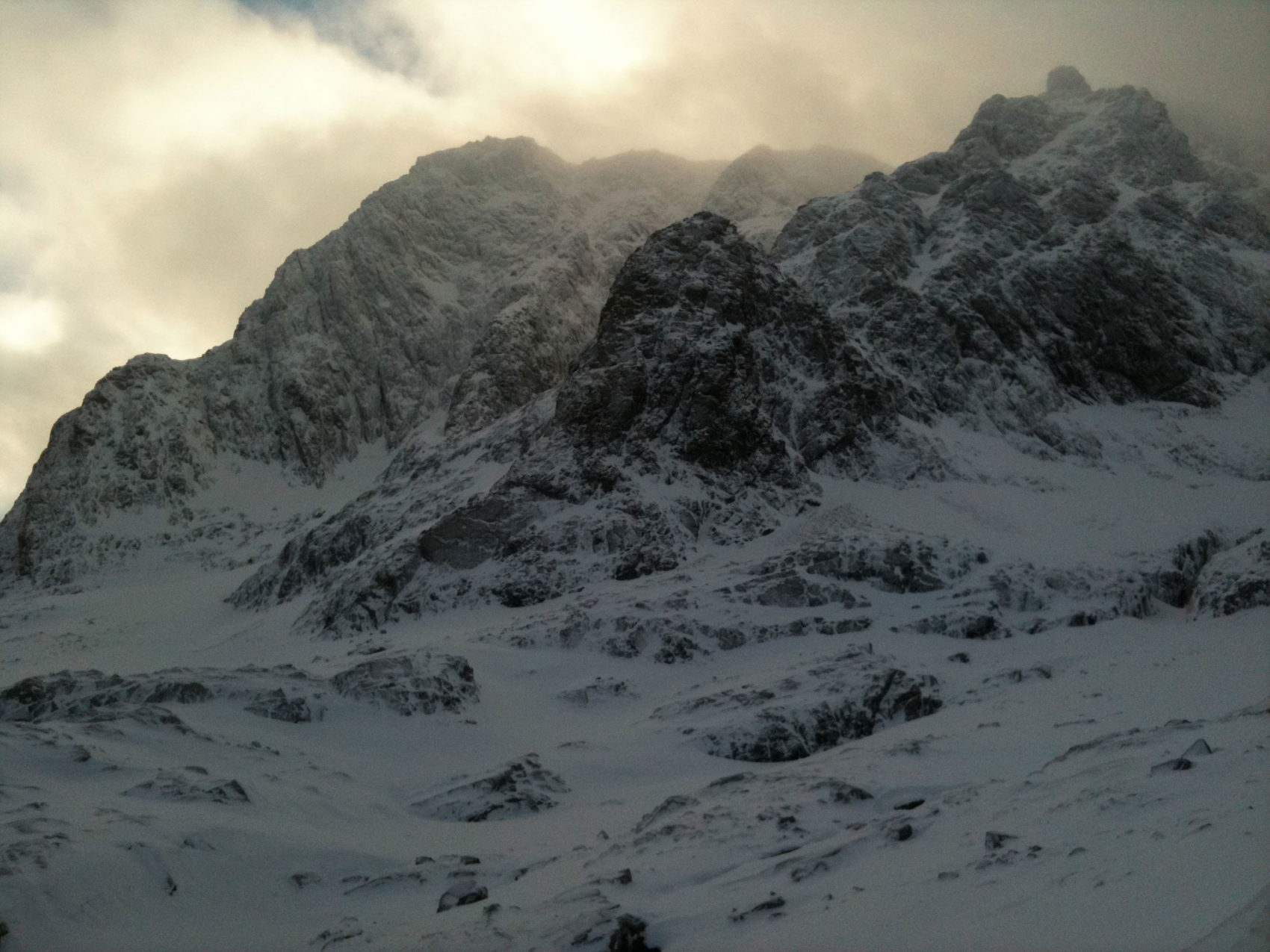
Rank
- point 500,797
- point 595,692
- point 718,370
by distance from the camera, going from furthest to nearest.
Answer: point 718,370
point 595,692
point 500,797

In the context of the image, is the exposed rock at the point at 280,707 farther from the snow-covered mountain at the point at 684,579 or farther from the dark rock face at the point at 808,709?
the dark rock face at the point at 808,709

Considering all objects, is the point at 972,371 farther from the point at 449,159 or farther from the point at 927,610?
the point at 449,159

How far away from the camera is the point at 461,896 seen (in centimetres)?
1264

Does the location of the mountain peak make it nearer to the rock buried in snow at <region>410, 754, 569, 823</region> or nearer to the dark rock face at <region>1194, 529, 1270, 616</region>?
the dark rock face at <region>1194, 529, 1270, 616</region>

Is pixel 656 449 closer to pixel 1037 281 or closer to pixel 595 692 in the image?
pixel 595 692

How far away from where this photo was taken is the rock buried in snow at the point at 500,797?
19750mm

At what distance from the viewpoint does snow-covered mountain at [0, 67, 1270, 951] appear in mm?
11336

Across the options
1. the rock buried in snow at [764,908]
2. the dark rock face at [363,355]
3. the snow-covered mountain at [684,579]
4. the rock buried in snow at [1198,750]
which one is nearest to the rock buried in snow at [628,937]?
the snow-covered mountain at [684,579]

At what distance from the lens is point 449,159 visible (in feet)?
402

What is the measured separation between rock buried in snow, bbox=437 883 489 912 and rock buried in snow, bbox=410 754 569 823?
22.0 ft

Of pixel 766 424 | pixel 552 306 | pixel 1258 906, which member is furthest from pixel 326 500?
pixel 1258 906

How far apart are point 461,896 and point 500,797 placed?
25.9 feet

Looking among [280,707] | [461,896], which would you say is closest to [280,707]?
[280,707]

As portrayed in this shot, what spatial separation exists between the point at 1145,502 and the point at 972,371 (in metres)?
18.4
